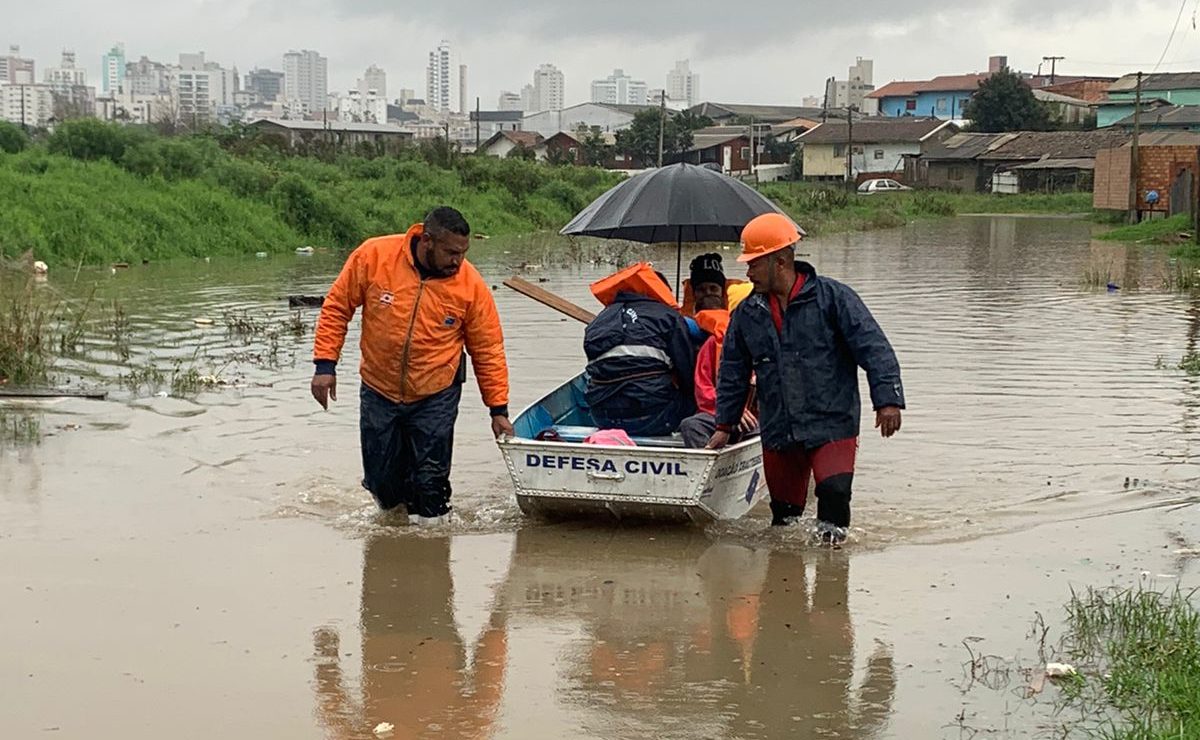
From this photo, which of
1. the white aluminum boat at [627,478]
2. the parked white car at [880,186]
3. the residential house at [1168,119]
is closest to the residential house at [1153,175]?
the parked white car at [880,186]

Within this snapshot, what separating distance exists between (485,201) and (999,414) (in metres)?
32.7

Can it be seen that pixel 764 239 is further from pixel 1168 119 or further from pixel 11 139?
pixel 1168 119

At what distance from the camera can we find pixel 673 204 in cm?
895

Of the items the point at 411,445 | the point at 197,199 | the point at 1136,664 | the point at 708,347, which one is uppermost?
the point at 197,199

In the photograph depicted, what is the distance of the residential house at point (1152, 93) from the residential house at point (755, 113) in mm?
19779

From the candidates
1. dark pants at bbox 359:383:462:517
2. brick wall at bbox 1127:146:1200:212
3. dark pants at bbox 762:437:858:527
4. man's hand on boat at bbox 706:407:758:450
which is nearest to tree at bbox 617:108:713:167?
brick wall at bbox 1127:146:1200:212

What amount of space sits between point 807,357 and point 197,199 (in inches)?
1014

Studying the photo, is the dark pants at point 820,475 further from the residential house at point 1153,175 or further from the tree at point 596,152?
the tree at point 596,152

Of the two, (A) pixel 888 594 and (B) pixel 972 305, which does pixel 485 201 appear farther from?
(A) pixel 888 594

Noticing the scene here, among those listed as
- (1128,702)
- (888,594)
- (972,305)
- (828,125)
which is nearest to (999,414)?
(888,594)

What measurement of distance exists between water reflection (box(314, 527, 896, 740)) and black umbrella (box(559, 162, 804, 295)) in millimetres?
2015

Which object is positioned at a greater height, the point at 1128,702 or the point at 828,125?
the point at 828,125

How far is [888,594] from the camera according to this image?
681 cm

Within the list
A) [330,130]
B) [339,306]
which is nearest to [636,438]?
[339,306]
